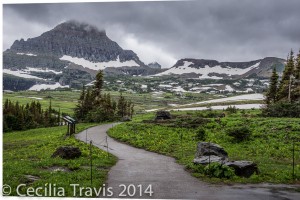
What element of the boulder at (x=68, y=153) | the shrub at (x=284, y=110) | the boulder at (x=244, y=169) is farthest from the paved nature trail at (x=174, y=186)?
the shrub at (x=284, y=110)

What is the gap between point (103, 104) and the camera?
7119 cm

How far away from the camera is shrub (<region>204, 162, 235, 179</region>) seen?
62.2 ft

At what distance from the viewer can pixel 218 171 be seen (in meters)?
19.1

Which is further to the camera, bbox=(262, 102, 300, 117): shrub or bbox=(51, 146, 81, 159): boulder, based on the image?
bbox=(262, 102, 300, 117): shrub

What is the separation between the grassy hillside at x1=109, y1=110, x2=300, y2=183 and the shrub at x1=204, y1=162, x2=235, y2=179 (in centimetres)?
36

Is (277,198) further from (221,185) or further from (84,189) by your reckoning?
(84,189)

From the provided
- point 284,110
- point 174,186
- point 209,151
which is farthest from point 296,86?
point 174,186

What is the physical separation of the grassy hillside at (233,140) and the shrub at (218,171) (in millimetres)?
356

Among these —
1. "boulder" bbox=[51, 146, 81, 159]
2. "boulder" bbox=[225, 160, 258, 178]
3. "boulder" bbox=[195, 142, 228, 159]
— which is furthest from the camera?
"boulder" bbox=[51, 146, 81, 159]

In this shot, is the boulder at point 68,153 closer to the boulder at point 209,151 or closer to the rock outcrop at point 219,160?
the rock outcrop at point 219,160

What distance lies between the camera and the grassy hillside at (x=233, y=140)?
2094 cm

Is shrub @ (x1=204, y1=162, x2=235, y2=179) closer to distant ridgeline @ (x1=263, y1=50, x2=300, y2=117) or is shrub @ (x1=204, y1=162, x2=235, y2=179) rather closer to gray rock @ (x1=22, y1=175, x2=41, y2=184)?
gray rock @ (x1=22, y1=175, x2=41, y2=184)

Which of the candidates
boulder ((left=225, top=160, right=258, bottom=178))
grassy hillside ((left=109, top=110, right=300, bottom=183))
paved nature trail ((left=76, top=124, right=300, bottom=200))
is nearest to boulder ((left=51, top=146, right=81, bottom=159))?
paved nature trail ((left=76, top=124, right=300, bottom=200))

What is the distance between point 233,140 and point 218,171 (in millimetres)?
13999
